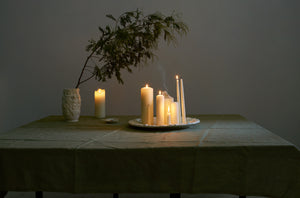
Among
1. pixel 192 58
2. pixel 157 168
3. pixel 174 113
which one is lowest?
pixel 157 168

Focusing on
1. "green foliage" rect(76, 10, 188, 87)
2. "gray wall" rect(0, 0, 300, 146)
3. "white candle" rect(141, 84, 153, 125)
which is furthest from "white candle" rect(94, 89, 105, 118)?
"gray wall" rect(0, 0, 300, 146)

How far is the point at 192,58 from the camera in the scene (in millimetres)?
2422

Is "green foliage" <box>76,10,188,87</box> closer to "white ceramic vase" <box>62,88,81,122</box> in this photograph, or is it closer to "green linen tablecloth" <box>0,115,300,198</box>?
"white ceramic vase" <box>62,88,81,122</box>

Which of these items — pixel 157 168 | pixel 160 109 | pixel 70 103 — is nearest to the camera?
pixel 157 168

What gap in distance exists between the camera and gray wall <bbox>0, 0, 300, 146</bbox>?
2.38 m

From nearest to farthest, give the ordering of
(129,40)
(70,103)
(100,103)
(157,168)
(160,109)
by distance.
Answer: (157,168) → (160,109) → (129,40) → (70,103) → (100,103)

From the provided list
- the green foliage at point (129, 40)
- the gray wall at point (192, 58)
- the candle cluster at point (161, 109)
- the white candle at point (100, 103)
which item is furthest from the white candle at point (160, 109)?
the gray wall at point (192, 58)

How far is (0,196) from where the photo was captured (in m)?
1.06

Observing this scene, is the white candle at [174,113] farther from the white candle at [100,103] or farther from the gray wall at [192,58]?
the gray wall at [192,58]

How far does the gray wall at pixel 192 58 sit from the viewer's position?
2.38 meters

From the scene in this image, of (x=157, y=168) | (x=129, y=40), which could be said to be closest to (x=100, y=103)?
(x=129, y=40)

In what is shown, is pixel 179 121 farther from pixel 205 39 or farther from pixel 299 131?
pixel 299 131

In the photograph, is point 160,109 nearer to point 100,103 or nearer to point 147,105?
point 147,105

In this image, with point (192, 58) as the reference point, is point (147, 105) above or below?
below
